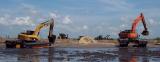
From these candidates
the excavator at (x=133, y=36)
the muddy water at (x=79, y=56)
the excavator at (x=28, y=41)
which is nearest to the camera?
the muddy water at (x=79, y=56)

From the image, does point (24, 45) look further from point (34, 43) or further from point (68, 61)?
point (68, 61)

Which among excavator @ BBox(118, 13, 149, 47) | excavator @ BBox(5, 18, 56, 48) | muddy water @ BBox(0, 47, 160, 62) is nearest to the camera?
muddy water @ BBox(0, 47, 160, 62)

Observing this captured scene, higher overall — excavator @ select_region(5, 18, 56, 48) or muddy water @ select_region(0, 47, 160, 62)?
excavator @ select_region(5, 18, 56, 48)

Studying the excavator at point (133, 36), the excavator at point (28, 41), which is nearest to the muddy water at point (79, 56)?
the excavator at point (28, 41)

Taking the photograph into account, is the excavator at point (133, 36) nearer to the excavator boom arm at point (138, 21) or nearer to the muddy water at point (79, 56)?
the excavator boom arm at point (138, 21)

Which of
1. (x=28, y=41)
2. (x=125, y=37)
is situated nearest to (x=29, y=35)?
(x=28, y=41)

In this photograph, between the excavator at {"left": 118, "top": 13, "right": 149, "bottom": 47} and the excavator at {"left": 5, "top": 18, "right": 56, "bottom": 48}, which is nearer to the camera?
the excavator at {"left": 5, "top": 18, "right": 56, "bottom": 48}

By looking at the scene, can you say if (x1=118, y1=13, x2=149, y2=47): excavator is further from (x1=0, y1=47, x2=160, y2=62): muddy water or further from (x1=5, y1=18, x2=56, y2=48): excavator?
(x1=0, y1=47, x2=160, y2=62): muddy water

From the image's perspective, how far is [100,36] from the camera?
13212cm

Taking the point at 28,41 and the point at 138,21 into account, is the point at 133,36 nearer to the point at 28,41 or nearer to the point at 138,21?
the point at 138,21

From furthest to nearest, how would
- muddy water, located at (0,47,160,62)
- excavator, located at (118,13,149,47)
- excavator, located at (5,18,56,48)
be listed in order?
excavator, located at (118,13,149,47) < excavator, located at (5,18,56,48) < muddy water, located at (0,47,160,62)

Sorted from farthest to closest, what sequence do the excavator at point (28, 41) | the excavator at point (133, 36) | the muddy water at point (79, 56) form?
the excavator at point (133, 36)
the excavator at point (28, 41)
the muddy water at point (79, 56)

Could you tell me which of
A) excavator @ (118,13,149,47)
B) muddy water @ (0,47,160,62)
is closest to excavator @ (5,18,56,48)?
excavator @ (118,13,149,47)

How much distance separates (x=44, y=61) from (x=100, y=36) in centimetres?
9076
